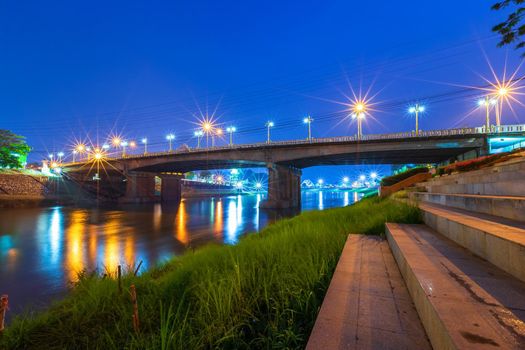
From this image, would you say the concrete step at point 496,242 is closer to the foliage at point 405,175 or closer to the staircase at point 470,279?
the staircase at point 470,279

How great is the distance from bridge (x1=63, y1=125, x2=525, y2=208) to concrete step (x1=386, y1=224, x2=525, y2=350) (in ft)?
128

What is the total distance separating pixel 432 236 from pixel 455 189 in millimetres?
5841

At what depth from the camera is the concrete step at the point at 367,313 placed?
1939 millimetres

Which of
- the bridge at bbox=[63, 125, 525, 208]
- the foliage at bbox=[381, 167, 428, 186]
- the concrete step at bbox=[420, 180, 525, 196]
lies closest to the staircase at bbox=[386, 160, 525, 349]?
the concrete step at bbox=[420, 180, 525, 196]

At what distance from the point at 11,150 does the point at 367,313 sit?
314 feet

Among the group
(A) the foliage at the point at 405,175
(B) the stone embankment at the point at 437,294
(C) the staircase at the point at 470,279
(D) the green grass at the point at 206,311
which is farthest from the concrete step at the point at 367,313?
(A) the foliage at the point at 405,175

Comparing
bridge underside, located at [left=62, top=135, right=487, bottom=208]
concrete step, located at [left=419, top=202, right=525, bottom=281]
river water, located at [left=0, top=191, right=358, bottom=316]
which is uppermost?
bridge underside, located at [left=62, top=135, right=487, bottom=208]

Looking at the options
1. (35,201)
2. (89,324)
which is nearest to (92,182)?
(35,201)

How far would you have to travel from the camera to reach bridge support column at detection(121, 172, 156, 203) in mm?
64000

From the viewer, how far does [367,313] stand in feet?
7.66

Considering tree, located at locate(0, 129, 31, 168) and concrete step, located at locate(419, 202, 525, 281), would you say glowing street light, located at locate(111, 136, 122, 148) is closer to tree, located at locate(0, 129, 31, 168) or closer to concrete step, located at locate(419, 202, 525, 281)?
tree, located at locate(0, 129, 31, 168)

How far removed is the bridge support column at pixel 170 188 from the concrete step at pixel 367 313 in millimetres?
70417

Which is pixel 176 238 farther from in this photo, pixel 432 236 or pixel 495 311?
pixel 495 311

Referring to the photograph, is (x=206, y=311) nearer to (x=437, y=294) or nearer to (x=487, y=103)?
(x=437, y=294)
